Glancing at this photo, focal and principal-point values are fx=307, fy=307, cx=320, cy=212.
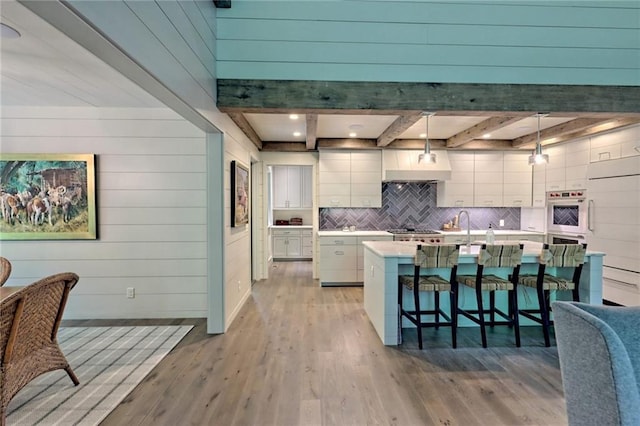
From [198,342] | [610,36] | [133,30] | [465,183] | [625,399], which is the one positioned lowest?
[198,342]

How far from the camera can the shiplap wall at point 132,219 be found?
348 cm

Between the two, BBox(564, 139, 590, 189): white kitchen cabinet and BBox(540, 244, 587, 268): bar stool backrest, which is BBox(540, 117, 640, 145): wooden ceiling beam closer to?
BBox(564, 139, 590, 189): white kitchen cabinet

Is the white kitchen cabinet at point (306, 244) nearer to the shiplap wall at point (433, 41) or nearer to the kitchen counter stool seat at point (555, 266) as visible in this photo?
the shiplap wall at point (433, 41)

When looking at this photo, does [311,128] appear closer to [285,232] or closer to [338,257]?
[338,257]

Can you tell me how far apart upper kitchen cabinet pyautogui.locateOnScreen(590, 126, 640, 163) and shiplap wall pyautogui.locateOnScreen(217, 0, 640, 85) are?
93 centimetres

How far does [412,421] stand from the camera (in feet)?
6.20

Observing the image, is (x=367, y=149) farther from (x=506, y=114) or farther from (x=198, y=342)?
(x=198, y=342)

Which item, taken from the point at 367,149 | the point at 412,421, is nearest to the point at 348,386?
the point at 412,421

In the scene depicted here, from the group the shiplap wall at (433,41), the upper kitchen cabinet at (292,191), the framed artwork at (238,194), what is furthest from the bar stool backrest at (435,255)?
the upper kitchen cabinet at (292,191)

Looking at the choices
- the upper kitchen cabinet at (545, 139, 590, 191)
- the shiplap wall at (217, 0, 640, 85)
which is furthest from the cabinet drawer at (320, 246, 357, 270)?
the upper kitchen cabinet at (545, 139, 590, 191)

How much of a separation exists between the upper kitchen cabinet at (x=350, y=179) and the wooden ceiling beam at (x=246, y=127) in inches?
43.3

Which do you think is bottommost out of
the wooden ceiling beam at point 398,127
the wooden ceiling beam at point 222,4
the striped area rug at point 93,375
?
the striped area rug at point 93,375

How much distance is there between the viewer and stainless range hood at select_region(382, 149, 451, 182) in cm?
513

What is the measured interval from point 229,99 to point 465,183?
4.22 metres
